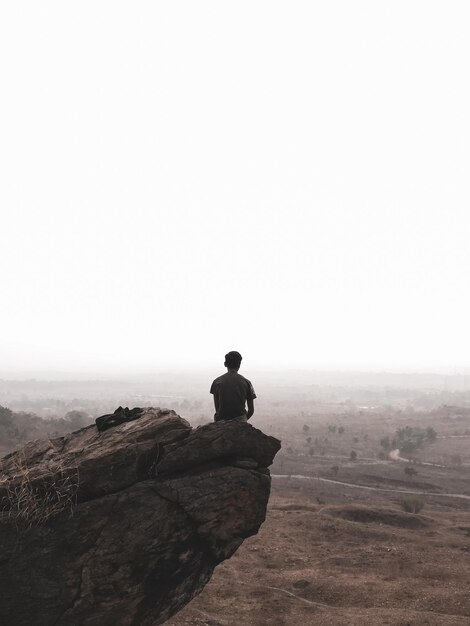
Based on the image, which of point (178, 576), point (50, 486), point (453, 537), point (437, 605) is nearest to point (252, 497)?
point (178, 576)

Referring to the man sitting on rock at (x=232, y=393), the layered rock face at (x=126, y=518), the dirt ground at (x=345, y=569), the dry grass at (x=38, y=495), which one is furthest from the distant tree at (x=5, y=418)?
the man sitting on rock at (x=232, y=393)

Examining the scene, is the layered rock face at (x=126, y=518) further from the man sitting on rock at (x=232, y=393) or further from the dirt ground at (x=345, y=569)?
the dirt ground at (x=345, y=569)

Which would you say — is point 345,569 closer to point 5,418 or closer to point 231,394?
point 231,394

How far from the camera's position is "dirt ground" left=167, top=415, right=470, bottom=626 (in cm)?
1397

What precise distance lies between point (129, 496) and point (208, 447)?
2097 millimetres

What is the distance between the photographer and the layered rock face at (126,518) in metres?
9.06

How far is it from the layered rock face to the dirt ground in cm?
500

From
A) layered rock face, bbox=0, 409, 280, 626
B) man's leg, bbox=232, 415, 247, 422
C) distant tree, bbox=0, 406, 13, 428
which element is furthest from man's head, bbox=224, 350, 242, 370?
distant tree, bbox=0, 406, 13, 428

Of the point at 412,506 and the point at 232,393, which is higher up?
the point at 232,393

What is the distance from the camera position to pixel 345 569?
61.4 ft

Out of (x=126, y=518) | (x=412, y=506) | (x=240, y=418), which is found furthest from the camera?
(x=412, y=506)

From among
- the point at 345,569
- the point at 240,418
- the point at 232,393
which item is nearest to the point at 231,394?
the point at 232,393

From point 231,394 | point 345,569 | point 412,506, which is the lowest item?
point 412,506

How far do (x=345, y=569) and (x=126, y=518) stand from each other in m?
13.5
